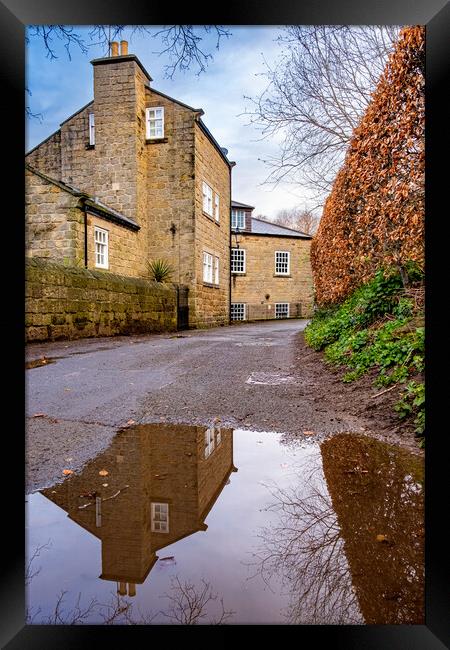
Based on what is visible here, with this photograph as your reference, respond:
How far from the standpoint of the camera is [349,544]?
1.72 meters

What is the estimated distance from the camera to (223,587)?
59.7 inches

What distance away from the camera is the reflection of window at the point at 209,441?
9.03ft

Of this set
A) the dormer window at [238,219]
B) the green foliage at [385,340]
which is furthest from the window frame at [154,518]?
the dormer window at [238,219]

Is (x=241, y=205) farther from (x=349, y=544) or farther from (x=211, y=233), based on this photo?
(x=349, y=544)

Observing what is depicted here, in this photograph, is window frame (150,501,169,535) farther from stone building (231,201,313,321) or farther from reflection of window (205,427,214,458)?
stone building (231,201,313,321)

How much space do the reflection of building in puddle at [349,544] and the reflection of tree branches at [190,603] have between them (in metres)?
0.24

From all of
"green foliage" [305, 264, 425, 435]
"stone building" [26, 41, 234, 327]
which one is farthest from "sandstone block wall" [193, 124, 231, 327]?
"green foliage" [305, 264, 425, 435]

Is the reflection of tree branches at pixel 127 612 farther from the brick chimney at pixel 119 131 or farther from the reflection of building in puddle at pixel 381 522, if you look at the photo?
the brick chimney at pixel 119 131

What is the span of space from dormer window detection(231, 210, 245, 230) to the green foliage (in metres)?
21.3

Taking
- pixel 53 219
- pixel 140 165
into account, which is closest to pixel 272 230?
pixel 140 165

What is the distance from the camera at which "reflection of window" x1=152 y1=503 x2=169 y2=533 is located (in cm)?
188

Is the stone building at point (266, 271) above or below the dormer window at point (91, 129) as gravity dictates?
below
